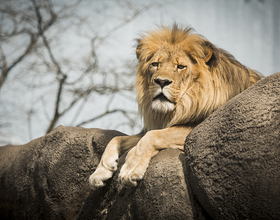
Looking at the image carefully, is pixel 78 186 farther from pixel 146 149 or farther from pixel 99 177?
pixel 146 149

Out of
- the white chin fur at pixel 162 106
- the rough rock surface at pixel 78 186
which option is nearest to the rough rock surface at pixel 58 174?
the rough rock surface at pixel 78 186

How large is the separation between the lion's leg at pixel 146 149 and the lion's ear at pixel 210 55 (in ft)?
2.23

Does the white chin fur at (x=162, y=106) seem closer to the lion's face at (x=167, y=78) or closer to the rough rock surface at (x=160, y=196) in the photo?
the lion's face at (x=167, y=78)

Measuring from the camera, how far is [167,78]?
2.30m

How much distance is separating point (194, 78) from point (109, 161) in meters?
1.07

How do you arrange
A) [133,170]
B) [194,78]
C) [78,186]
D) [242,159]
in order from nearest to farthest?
[242,159] → [133,170] → [194,78] → [78,186]

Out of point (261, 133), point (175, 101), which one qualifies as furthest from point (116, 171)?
point (261, 133)

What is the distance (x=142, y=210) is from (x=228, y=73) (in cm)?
147

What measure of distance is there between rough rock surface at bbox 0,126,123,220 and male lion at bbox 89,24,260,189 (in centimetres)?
57

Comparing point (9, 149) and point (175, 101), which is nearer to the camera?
point (175, 101)

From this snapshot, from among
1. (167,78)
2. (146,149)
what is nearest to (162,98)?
(167,78)

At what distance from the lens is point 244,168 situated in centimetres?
158

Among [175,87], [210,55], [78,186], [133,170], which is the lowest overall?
[78,186]

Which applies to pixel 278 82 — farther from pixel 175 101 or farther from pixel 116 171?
pixel 116 171
